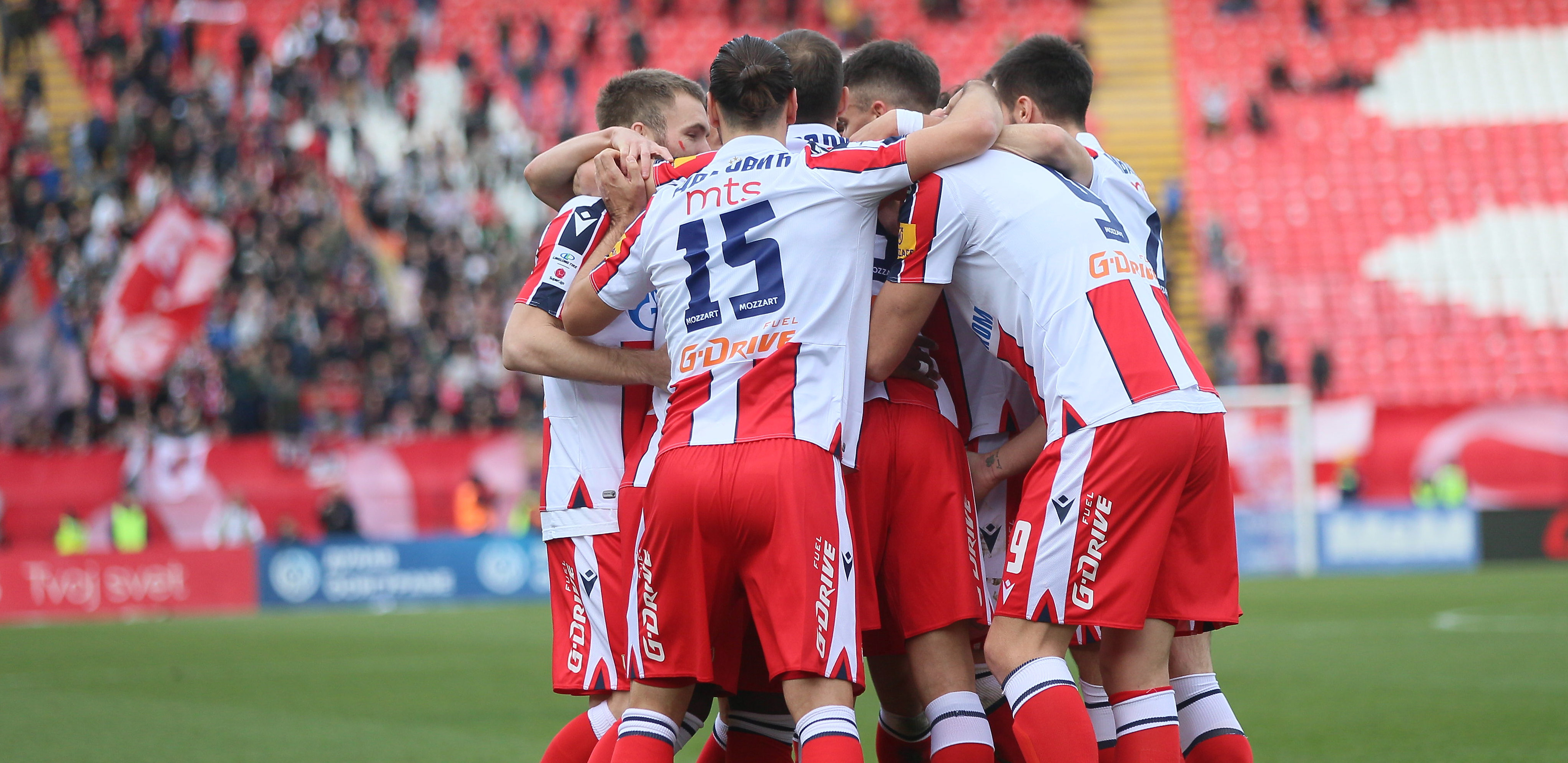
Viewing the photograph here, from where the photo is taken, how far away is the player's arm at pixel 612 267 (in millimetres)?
3824

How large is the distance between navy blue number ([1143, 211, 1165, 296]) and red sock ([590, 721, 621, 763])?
1840 millimetres

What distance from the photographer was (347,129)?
78.9 feet

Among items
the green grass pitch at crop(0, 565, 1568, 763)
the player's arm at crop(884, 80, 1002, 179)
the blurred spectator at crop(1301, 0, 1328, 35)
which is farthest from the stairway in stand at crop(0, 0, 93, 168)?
the player's arm at crop(884, 80, 1002, 179)

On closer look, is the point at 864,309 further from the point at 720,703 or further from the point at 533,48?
the point at 533,48

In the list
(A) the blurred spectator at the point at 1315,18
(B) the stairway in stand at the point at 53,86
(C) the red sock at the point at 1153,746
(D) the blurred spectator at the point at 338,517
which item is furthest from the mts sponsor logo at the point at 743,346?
(A) the blurred spectator at the point at 1315,18

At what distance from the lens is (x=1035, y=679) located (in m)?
3.63

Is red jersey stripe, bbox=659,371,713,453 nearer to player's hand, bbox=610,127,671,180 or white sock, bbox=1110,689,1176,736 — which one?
player's hand, bbox=610,127,671,180

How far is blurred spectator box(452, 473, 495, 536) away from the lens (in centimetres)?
1798

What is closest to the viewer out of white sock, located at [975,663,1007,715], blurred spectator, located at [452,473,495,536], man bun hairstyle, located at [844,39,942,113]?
man bun hairstyle, located at [844,39,942,113]

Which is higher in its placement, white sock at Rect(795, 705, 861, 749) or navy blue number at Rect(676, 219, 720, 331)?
navy blue number at Rect(676, 219, 720, 331)

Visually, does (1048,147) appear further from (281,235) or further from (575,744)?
(281,235)

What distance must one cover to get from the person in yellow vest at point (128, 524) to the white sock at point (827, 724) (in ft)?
51.0

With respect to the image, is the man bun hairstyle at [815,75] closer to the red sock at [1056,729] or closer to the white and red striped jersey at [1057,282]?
the white and red striped jersey at [1057,282]

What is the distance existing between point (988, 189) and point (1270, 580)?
16.0 metres
